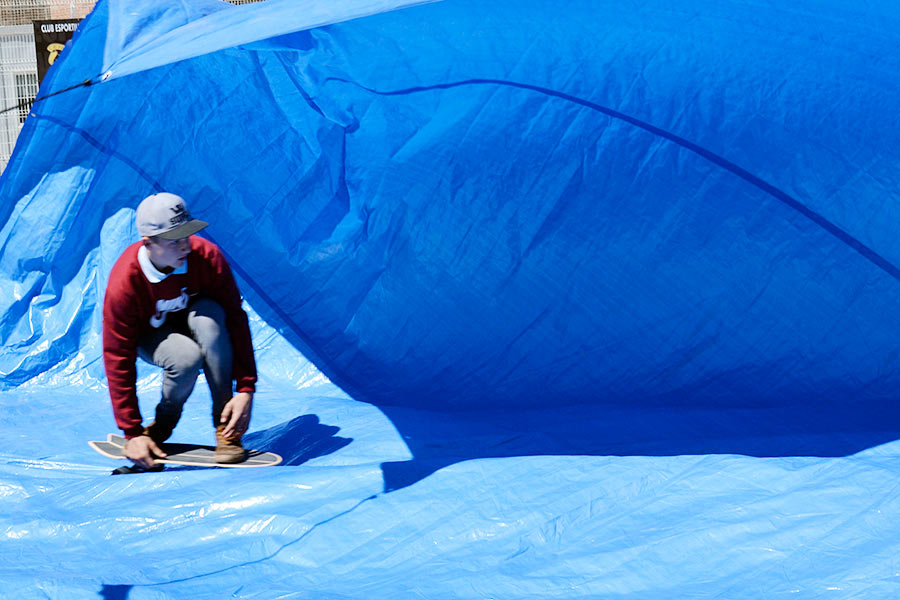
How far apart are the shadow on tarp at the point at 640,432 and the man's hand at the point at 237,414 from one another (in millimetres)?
275

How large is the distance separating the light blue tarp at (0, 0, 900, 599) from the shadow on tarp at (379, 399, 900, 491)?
0.01m

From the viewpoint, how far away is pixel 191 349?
1739mm

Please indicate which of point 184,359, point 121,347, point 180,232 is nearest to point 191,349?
point 184,359

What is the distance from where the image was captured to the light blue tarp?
148 cm

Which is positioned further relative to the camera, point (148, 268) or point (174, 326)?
point (174, 326)

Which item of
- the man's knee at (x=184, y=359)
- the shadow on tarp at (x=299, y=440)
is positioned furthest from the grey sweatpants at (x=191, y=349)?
the shadow on tarp at (x=299, y=440)

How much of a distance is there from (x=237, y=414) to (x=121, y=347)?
0.24 metres

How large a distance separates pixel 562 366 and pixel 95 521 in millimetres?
1119

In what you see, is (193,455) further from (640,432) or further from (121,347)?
→ (640,432)

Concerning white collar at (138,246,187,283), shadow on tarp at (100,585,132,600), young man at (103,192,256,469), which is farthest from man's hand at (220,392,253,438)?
shadow on tarp at (100,585,132,600)

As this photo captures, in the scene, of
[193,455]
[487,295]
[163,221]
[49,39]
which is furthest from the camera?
[49,39]

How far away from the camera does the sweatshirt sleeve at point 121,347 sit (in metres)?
1.67

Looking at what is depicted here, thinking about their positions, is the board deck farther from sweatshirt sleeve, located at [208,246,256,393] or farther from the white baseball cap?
the white baseball cap

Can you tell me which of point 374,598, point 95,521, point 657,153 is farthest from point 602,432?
point 95,521
